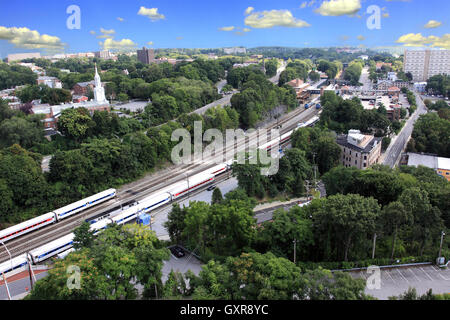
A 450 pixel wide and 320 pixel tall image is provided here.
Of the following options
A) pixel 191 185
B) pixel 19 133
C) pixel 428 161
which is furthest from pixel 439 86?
pixel 19 133

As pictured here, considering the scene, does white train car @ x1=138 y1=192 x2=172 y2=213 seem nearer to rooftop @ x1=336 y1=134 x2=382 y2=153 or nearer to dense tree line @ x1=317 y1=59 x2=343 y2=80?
rooftop @ x1=336 y1=134 x2=382 y2=153

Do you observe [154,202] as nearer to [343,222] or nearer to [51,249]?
[51,249]

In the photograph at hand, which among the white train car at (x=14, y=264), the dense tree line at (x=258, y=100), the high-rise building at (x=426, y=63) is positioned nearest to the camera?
the white train car at (x=14, y=264)

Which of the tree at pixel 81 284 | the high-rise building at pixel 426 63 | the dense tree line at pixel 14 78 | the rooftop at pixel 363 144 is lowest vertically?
the tree at pixel 81 284

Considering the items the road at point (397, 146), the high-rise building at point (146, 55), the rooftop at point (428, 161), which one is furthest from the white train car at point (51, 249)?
the high-rise building at point (146, 55)

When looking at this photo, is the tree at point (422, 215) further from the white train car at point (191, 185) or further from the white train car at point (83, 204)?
the white train car at point (83, 204)

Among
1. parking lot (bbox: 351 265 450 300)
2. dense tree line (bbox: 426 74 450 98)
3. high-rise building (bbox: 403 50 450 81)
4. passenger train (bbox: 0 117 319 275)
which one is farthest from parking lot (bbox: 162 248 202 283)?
high-rise building (bbox: 403 50 450 81)

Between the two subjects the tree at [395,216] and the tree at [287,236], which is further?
the tree at [287,236]

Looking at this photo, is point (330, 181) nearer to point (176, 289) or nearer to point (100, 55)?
point (176, 289)
